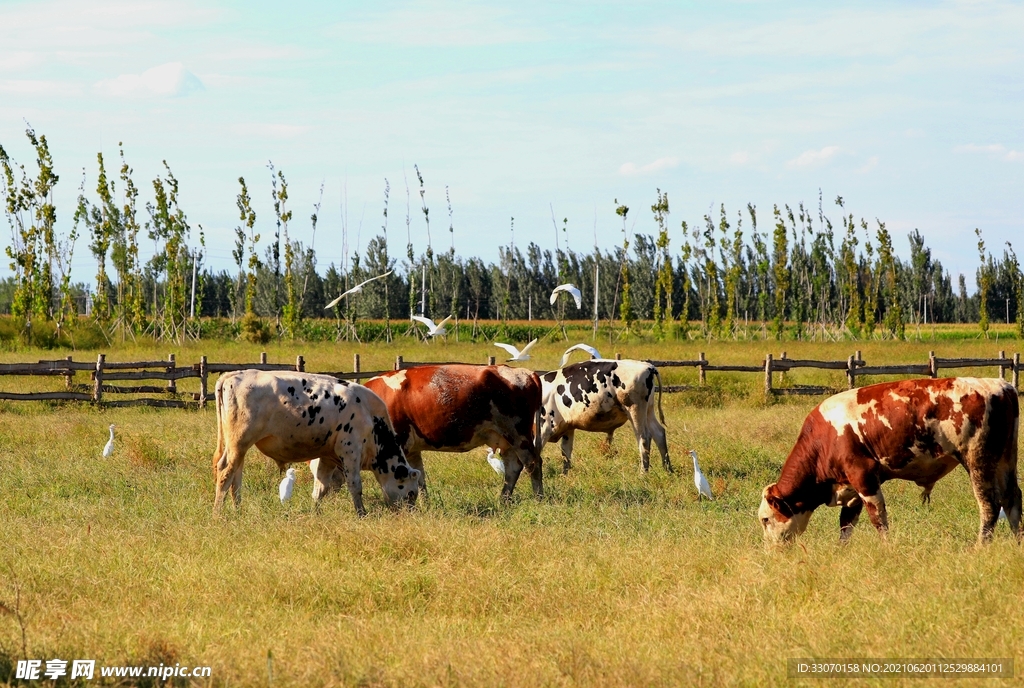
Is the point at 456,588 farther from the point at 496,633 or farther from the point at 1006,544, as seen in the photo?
the point at 1006,544

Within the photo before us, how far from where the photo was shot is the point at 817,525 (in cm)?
903

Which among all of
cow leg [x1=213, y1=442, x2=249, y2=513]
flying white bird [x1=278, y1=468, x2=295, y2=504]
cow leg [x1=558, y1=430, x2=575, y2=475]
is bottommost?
cow leg [x1=558, y1=430, x2=575, y2=475]

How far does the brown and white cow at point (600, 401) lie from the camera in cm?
1333

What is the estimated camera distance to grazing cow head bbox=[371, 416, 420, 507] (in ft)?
31.4

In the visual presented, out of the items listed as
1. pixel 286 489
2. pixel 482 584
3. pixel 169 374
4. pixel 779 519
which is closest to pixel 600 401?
pixel 286 489

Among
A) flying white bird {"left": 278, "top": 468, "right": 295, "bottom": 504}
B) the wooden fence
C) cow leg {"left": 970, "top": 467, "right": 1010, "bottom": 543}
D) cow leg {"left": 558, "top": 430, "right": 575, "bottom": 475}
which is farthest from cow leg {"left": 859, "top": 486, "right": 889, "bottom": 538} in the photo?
the wooden fence

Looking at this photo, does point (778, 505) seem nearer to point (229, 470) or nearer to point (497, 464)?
point (497, 464)

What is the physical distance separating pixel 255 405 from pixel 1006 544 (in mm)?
5849

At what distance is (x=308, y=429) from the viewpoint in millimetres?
9383

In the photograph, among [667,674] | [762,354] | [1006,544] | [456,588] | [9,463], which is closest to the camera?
[667,674]

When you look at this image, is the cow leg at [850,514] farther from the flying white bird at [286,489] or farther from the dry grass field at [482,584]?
the flying white bird at [286,489]

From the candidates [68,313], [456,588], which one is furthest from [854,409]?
[68,313]

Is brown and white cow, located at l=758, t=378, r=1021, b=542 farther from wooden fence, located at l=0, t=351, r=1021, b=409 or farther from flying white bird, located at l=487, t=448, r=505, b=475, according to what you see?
wooden fence, located at l=0, t=351, r=1021, b=409

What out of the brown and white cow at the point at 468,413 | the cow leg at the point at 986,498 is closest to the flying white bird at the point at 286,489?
the brown and white cow at the point at 468,413
